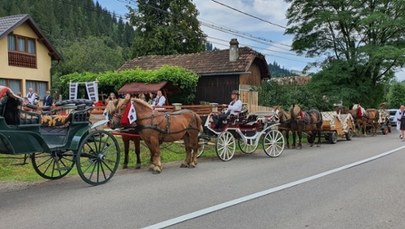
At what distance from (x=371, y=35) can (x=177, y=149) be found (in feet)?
72.6

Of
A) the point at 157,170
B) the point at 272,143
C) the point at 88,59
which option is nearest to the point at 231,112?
the point at 272,143

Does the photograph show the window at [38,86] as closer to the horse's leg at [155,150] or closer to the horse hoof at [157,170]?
the horse's leg at [155,150]

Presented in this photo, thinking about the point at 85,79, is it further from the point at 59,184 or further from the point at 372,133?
the point at 59,184

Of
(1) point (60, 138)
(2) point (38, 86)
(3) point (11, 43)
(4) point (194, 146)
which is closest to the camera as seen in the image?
(1) point (60, 138)

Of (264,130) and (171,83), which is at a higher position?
(171,83)

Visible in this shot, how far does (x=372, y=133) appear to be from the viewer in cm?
3114

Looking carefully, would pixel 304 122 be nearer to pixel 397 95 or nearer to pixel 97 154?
pixel 97 154

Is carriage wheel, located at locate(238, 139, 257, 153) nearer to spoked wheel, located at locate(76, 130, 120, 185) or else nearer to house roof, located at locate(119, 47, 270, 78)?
spoked wheel, located at locate(76, 130, 120, 185)

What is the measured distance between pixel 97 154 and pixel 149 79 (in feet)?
69.9

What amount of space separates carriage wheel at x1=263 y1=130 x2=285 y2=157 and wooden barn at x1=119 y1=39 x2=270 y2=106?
14.1 m

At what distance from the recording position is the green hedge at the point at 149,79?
100 feet

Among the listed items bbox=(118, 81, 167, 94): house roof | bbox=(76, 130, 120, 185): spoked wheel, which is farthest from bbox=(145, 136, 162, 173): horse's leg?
bbox=(118, 81, 167, 94): house roof

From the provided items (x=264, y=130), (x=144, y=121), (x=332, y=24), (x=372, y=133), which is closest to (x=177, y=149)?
(x=264, y=130)

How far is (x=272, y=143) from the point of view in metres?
15.6
